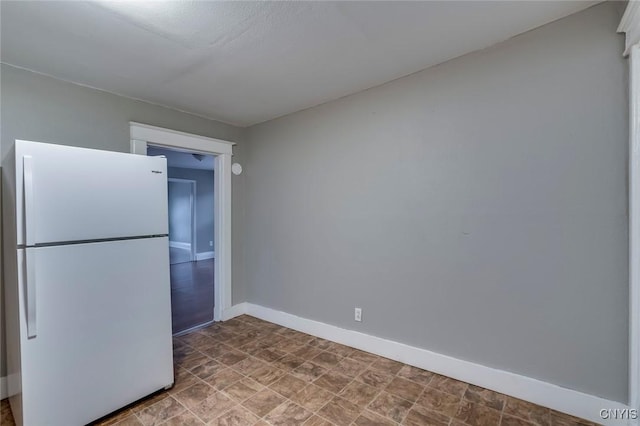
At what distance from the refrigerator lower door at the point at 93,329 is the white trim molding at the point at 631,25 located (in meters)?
3.05

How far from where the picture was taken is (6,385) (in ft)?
6.62

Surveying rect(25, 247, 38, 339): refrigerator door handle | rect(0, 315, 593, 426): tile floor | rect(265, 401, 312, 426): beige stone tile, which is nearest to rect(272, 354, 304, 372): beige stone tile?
rect(0, 315, 593, 426): tile floor

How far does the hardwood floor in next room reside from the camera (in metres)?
3.48

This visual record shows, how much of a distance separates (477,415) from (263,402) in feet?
4.62

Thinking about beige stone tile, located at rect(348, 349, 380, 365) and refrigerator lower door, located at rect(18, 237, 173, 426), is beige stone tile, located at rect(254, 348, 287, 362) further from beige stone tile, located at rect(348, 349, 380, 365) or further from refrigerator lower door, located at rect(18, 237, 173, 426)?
refrigerator lower door, located at rect(18, 237, 173, 426)

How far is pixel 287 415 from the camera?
5.90 feet

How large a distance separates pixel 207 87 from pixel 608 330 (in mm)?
3378

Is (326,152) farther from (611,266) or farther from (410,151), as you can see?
(611,266)

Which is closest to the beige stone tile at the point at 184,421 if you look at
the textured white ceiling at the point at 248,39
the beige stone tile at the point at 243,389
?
the beige stone tile at the point at 243,389

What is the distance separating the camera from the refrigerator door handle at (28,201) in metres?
1.48

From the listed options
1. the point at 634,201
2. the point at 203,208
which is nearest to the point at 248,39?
the point at 634,201

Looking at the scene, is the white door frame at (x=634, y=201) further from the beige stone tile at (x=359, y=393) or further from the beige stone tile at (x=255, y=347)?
the beige stone tile at (x=255, y=347)

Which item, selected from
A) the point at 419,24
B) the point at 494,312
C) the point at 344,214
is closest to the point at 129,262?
the point at 344,214

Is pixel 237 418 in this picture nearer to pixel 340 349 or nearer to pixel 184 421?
pixel 184 421
